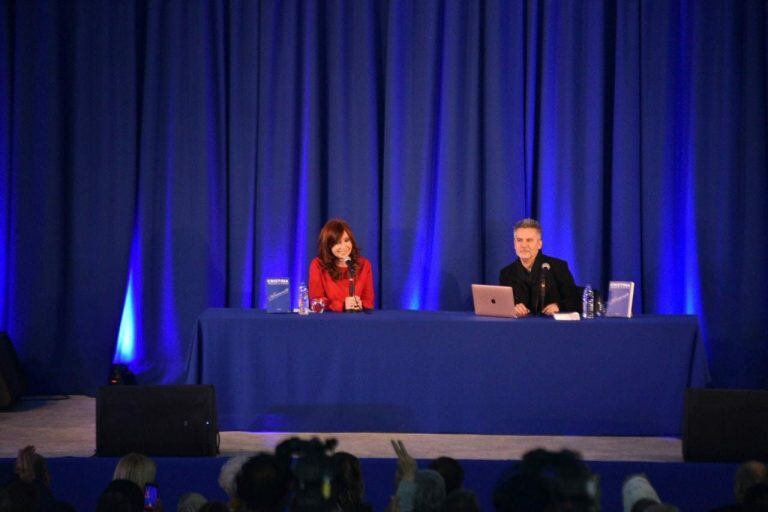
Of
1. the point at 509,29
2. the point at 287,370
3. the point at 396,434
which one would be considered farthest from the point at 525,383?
the point at 509,29

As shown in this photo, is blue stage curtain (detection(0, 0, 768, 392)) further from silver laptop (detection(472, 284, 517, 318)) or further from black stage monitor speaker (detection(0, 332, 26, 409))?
silver laptop (detection(472, 284, 517, 318))

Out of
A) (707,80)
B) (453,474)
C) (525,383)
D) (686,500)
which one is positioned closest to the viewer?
(453,474)

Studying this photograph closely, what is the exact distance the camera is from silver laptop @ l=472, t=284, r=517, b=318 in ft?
18.6

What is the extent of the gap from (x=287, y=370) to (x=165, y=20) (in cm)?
294

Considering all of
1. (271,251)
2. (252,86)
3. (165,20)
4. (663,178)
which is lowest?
(271,251)

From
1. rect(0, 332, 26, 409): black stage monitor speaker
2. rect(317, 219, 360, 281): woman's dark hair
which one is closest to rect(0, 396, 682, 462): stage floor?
rect(0, 332, 26, 409): black stage monitor speaker

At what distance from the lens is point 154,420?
14.6 feet

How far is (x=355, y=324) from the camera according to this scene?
221 inches

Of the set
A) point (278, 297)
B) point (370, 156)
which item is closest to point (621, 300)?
point (278, 297)

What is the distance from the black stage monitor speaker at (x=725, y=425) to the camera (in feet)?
14.3

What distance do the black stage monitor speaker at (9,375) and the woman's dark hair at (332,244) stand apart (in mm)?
2292

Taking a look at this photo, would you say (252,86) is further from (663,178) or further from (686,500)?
(686,500)

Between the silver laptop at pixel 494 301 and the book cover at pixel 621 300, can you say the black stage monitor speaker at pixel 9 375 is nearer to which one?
the silver laptop at pixel 494 301

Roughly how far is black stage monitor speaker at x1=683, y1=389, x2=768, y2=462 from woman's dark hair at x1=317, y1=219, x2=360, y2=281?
2.51 meters
